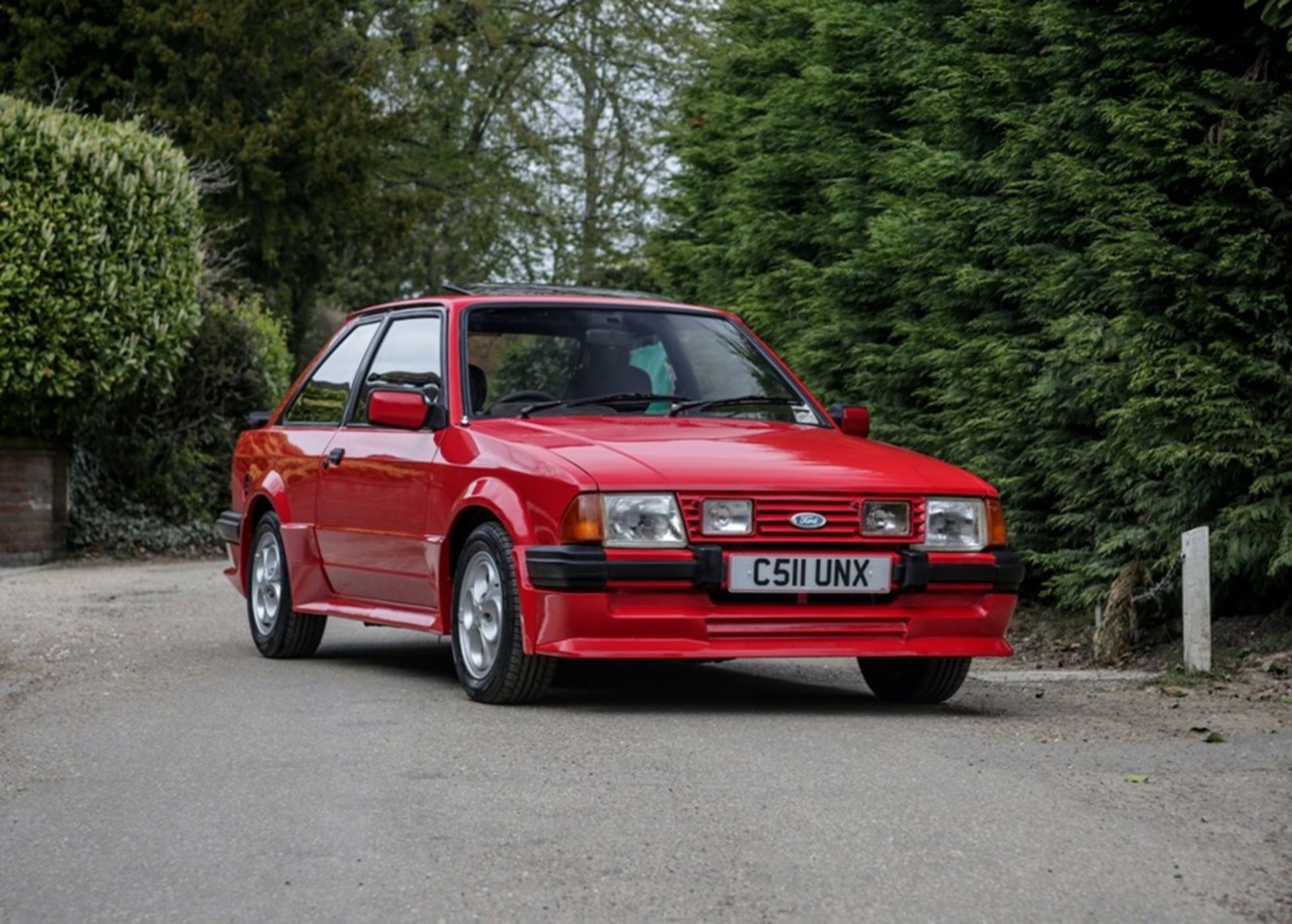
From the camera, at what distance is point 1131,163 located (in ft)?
33.9

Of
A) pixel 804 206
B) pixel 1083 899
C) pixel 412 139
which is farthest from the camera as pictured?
pixel 412 139

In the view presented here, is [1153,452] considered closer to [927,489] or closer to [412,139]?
[927,489]

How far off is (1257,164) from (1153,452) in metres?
1.47

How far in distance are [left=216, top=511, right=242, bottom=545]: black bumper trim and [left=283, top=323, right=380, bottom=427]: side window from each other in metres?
0.63

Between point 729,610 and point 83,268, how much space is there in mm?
12115

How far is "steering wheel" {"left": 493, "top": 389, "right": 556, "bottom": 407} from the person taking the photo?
9.34 meters

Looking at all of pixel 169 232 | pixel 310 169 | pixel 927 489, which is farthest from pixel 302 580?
pixel 310 169

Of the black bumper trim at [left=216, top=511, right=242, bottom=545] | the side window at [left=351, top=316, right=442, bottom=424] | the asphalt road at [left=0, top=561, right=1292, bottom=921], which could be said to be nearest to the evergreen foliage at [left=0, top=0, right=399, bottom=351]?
the black bumper trim at [left=216, top=511, right=242, bottom=545]

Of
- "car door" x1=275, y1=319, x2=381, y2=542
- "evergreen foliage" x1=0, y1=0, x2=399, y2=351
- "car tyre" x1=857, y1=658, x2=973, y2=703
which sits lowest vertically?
"car tyre" x1=857, y1=658, x2=973, y2=703

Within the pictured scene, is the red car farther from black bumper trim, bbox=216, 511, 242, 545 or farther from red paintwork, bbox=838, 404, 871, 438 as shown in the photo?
black bumper trim, bbox=216, 511, 242, 545

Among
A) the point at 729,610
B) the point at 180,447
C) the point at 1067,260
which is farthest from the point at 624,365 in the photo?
the point at 180,447

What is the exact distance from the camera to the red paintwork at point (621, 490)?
786 centimetres

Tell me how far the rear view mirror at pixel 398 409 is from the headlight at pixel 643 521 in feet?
4.88

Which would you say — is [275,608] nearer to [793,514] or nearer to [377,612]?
[377,612]
